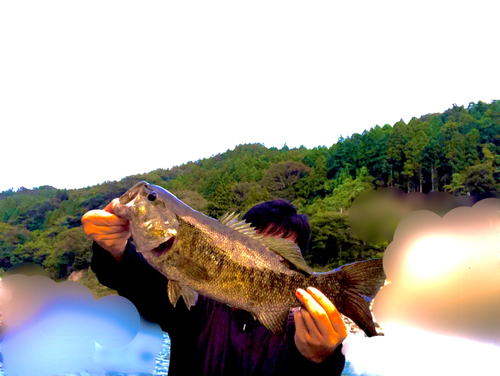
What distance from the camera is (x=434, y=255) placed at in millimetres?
7262

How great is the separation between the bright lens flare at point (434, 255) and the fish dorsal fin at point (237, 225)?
594 cm

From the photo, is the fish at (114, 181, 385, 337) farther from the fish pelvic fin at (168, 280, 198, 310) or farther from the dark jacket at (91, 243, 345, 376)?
the dark jacket at (91, 243, 345, 376)

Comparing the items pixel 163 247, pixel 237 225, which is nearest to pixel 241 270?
pixel 237 225

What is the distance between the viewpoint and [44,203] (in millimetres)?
55156

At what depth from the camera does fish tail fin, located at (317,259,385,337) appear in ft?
4.65

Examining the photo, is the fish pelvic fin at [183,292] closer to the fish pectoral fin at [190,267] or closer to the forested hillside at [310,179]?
the fish pectoral fin at [190,267]

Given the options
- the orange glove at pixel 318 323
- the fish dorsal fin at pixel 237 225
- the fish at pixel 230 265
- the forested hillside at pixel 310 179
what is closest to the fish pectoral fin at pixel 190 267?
the fish at pixel 230 265

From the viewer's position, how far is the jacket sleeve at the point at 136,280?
1.76 meters

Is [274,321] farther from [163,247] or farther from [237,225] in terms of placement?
[163,247]

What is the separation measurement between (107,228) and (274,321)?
26.5 inches

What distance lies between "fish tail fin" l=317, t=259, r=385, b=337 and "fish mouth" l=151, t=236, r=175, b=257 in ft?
1.74

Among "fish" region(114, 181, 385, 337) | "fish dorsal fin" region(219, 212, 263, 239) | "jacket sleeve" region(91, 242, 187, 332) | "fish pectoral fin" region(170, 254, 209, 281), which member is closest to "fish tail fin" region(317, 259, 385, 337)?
"fish" region(114, 181, 385, 337)

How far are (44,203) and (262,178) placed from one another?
102 ft

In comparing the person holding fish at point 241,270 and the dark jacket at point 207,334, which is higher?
the person holding fish at point 241,270
